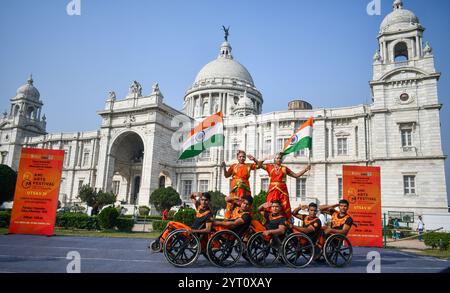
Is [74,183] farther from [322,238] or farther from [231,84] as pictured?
[322,238]

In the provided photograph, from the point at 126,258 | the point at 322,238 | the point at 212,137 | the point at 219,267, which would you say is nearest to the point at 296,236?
the point at 322,238

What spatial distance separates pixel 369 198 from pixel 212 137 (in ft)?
22.7

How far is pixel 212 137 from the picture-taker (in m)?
10.8

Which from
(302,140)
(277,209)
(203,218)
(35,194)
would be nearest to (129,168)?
(35,194)

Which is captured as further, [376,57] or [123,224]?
[376,57]

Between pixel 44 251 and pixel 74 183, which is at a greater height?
pixel 74 183

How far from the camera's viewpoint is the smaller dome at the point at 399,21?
29281 mm

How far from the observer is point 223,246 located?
21.9 ft

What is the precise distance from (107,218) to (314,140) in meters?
23.6

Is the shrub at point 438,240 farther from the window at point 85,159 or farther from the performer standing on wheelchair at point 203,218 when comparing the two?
the window at point 85,159

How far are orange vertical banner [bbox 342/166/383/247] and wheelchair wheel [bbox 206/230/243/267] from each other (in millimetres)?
7245

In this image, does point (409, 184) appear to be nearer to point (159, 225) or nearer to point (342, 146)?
point (342, 146)

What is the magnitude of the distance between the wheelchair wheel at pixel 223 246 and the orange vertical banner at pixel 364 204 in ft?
23.8
